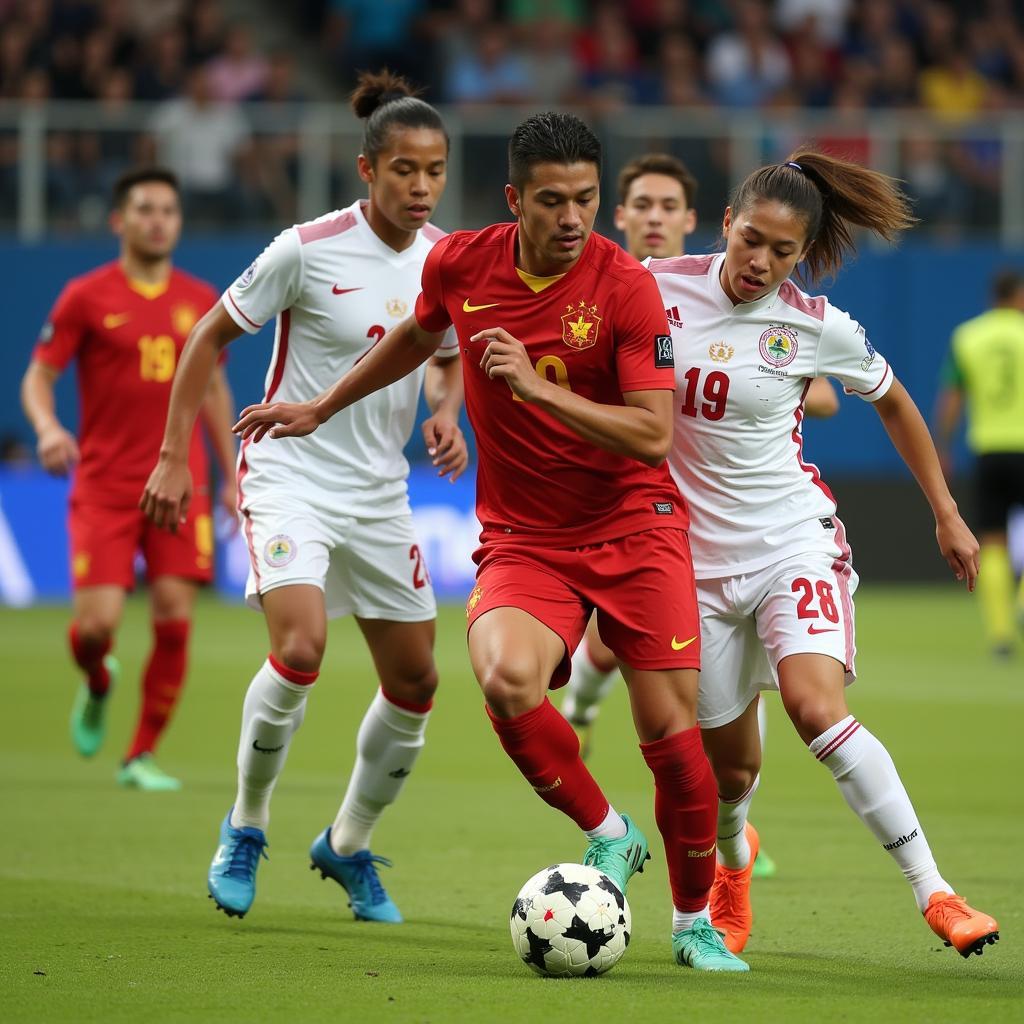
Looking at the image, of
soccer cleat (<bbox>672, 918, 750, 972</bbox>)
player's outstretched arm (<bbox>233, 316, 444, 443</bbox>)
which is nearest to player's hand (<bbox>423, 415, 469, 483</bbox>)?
player's outstretched arm (<bbox>233, 316, 444, 443</bbox>)

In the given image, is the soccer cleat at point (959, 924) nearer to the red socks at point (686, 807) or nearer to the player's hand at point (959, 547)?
the red socks at point (686, 807)

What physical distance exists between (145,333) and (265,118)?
1035 cm

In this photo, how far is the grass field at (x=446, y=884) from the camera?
4742mm

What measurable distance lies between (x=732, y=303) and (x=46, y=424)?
4382mm

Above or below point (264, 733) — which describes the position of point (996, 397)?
below

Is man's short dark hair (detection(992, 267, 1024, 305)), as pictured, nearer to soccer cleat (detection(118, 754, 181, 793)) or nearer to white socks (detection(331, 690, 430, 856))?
soccer cleat (detection(118, 754, 181, 793))

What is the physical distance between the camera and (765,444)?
5527mm

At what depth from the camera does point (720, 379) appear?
5461 mm

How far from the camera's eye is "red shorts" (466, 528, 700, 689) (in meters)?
5.15

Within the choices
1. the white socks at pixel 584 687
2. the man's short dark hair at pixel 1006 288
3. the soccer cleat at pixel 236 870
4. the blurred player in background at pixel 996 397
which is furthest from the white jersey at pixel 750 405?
the man's short dark hair at pixel 1006 288

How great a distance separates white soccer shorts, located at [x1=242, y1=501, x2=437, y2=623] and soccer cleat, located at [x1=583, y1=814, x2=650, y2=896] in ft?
4.12

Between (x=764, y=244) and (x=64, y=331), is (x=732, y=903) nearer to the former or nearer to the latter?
(x=764, y=244)

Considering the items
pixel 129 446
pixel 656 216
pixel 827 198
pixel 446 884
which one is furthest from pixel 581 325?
pixel 129 446

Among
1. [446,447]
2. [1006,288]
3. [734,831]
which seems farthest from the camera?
[1006,288]
